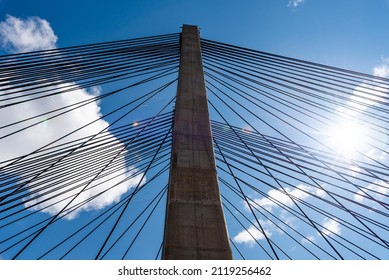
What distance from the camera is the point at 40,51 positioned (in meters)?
9.12

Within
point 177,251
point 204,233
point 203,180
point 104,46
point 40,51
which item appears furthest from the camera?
point 104,46

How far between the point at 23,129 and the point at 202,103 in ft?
15.9

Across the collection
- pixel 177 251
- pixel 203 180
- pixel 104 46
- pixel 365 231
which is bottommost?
pixel 177 251

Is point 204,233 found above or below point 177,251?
above

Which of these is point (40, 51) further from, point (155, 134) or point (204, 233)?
point (204, 233)

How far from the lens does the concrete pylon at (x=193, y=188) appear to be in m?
5.14

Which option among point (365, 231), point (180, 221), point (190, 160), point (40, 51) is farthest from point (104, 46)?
point (365, 231)

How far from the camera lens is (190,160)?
686 centimetres

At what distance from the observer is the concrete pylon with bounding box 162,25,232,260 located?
5.14m

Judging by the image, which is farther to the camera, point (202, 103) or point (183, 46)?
point (183, 46)

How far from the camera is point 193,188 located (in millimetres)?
6223
